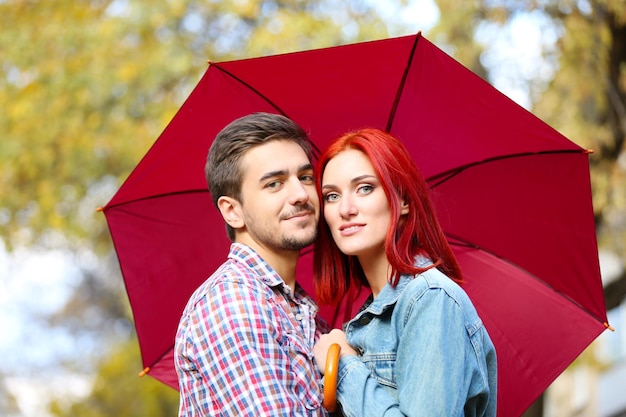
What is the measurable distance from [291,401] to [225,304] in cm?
36

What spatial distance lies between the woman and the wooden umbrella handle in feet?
0.13

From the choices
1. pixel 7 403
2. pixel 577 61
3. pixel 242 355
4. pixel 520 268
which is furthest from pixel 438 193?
pixel 7 403

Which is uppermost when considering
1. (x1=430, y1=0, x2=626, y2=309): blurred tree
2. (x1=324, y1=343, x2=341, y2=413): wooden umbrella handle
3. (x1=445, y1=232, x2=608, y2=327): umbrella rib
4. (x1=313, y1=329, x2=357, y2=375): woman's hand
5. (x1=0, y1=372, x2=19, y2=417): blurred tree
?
(x1=430, y1=0, x2=626, y2=309): blurred tree

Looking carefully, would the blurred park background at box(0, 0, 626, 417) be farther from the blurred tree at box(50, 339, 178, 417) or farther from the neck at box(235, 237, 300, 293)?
the neck at box(235, 237, 300, 293)

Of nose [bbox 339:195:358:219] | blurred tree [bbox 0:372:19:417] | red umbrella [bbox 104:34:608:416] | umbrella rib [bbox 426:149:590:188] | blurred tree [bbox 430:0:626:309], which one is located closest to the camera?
nose [bbox 339:195:358:219]

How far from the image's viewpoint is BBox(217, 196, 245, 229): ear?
3172mm

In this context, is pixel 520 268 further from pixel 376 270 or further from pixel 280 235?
pixel 280 235

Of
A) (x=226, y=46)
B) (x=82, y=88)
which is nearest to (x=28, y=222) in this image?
(x=82, y=88)

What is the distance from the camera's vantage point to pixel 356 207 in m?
3.05

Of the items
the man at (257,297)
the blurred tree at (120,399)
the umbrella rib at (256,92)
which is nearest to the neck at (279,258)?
the man at (257,297)

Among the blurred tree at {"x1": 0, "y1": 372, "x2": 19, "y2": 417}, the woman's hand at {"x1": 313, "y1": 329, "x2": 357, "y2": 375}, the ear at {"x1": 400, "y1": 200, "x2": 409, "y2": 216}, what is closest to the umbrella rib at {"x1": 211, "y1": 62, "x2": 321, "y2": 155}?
the ear at {"x1": 400, "y1": 200, "x2": 409, "y2": 216}

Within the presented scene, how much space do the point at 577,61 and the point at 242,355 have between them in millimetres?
6110

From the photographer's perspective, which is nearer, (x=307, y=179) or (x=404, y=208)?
(x=404, y=208)

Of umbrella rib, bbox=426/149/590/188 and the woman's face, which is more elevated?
umbrella rib, bbox=426/149/590/188
